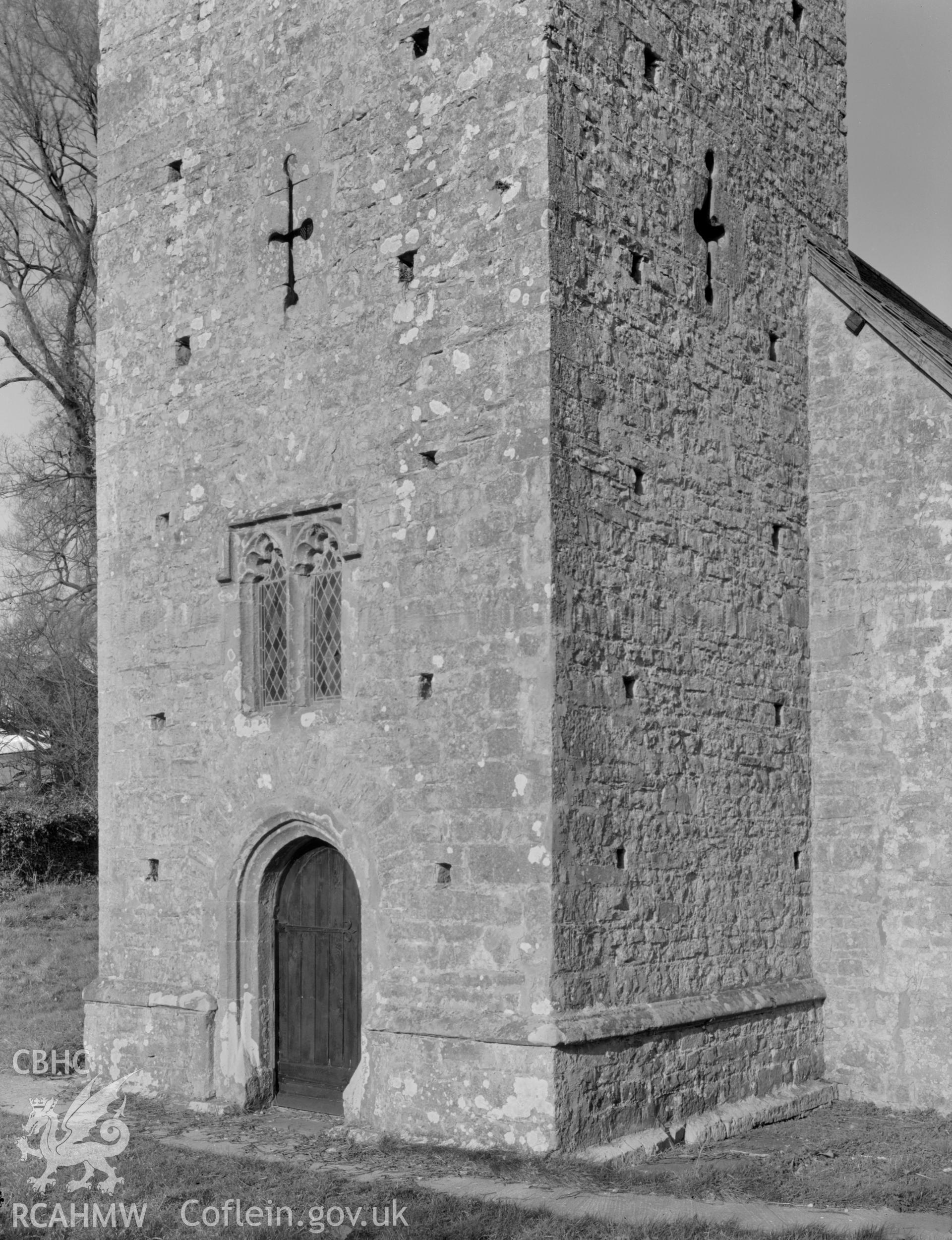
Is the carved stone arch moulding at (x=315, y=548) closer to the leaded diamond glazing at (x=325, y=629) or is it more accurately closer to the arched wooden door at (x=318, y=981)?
the leaded diamond glazing at (x=325, y=629)

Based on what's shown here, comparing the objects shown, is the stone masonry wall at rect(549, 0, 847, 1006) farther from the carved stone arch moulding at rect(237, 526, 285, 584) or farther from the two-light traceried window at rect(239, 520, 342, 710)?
the carved stone arch moulding at rect(237, 526, 285, 584)

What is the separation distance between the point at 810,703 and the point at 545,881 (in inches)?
140

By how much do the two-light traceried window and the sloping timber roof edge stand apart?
185 inches

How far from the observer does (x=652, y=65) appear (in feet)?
36.2

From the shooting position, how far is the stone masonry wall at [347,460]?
976 centimetres

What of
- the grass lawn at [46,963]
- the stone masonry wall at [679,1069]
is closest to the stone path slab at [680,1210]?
the stone masonry wall at [679,1069]

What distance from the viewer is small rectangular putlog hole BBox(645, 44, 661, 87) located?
35.9ft

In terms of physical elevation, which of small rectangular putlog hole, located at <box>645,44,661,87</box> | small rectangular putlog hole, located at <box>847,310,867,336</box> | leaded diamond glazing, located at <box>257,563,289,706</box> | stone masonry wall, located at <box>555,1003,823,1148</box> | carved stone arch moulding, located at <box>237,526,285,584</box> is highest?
small rectangular putlog hole, located at <box>645,44,661,87</box>

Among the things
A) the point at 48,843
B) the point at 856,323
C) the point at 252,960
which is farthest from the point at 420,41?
the point at 48,843

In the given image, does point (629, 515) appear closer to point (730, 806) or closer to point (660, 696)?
point (660, 696)

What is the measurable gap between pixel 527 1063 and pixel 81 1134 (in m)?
3.02

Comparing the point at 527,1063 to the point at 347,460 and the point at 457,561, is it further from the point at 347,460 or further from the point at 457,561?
the point at 347,460

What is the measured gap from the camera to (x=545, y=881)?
30.7 ft

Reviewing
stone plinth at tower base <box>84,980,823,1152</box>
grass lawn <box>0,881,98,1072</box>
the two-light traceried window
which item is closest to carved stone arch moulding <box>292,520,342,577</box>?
the two-light traceried window
